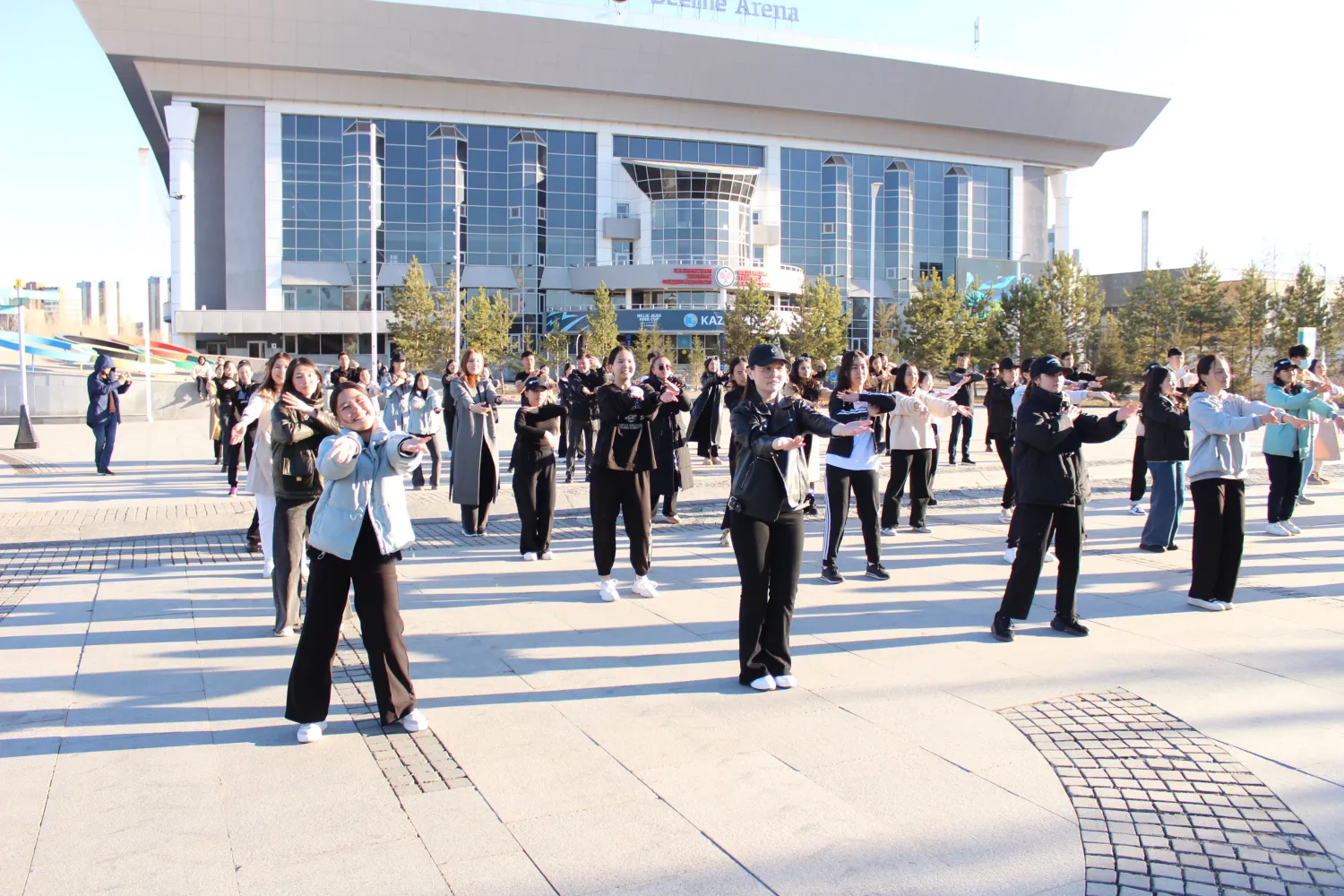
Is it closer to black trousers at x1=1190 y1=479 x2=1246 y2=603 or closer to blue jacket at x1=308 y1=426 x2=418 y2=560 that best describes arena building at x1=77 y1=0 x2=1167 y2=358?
black trousers at x1=1190 y1=479 x2=1246 y2=603

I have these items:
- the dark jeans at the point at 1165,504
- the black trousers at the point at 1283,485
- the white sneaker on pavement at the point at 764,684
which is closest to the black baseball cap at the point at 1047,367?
the white sneaker on pavement at the point at 764,684

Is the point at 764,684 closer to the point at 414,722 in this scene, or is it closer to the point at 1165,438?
the point at 414,722

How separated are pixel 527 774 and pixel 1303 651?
16.5 feet

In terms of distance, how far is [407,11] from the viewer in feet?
189

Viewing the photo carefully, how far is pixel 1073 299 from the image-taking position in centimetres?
5034

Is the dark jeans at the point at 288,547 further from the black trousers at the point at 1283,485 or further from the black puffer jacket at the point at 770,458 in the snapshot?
the black trousers at the point at 1283,485

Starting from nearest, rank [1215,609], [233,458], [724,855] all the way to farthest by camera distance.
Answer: [724,855], [1215,609], [233,458]

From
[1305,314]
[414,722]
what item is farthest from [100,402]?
[1305,314]

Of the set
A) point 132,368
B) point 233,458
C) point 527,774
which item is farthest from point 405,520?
point 132,368

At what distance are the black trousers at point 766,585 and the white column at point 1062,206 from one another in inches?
3223

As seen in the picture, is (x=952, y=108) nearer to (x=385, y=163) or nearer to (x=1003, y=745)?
(x=385, y=163)

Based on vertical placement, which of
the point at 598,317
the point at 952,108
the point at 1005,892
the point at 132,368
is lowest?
the point at 1005,892

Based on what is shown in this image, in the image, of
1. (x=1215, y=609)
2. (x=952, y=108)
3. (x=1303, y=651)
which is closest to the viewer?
(x=1303, y=651)

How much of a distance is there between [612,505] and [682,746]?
3294 millimetres
